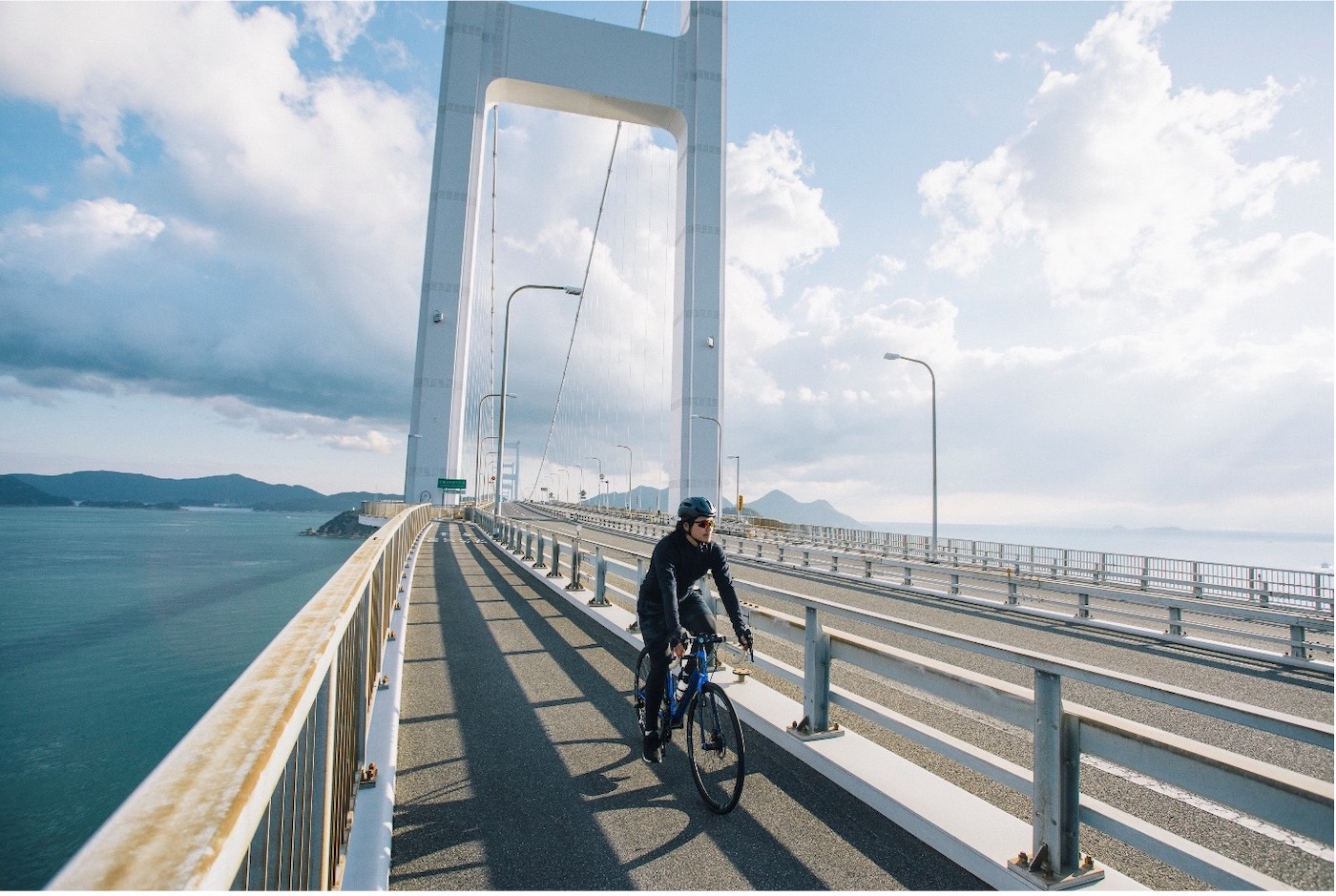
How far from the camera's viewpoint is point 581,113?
5916cm

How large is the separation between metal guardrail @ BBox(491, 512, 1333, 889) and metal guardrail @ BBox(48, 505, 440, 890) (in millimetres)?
2772

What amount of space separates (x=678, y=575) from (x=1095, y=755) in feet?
8.04

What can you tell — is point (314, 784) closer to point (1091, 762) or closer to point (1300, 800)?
point (1300, 800)

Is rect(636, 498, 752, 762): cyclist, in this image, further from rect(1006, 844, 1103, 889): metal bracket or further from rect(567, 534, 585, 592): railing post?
rect(567, 534, 585, 592): railing post

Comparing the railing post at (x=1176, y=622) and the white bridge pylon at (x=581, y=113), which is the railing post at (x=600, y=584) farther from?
the white bridge pylon at (x=581, y=113)


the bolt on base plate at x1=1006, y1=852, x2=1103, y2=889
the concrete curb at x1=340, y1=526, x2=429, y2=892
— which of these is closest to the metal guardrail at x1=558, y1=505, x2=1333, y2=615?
the bolt on base plate at x1=1006, y1=852, x2=1103, y2=889

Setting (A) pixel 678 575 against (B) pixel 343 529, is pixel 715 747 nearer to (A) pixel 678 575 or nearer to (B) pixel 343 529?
(A) pixel 678 575

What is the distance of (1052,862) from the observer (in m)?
2.97

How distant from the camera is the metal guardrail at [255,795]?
102 centimetres

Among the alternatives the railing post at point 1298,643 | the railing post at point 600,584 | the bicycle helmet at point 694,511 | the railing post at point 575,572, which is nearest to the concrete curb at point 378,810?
the bicycle helmet at point 694,511

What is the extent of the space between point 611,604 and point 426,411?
40.5 meters

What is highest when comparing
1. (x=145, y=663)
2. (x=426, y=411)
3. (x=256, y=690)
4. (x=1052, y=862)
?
(x=426, y=411)

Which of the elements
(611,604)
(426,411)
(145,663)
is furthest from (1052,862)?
(426,411)

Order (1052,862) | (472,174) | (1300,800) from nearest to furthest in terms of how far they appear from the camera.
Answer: (1300,800) < (1052,862) < (472,174)
